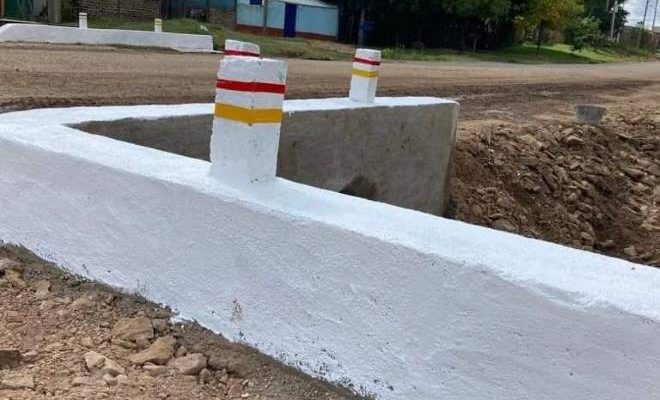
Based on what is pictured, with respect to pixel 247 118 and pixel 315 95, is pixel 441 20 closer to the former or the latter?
pixel 315 95

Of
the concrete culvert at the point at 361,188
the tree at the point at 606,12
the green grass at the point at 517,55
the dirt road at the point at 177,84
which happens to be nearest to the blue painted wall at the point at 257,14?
the green grass at the point at 517,55

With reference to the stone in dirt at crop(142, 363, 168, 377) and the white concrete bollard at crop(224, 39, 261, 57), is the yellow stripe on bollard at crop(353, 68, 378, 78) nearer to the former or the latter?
the white concrete bollard at crop(224, 39, 261, 57)

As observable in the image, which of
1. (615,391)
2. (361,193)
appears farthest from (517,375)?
(361,193)

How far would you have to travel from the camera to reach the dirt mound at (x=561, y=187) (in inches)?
426

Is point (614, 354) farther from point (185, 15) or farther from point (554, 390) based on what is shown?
point (185, 15)

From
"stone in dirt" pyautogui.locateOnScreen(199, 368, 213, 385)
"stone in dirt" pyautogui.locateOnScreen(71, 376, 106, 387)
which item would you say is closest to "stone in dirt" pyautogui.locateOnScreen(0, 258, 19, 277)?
"stone in dirt" pyautogui.locateOnScreen(71, 376, 106, 387)

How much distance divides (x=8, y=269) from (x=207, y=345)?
4.59ft

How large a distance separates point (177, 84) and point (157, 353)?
391 inches

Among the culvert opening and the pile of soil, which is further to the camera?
the culvert opening

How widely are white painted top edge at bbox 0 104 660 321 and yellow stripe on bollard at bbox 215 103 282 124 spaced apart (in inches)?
12.6

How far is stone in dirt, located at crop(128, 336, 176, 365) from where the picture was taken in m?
3.60

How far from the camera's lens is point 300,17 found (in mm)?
42844

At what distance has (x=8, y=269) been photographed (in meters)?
4.34

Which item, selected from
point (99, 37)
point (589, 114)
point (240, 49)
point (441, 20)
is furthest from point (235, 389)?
point (441, 20)
